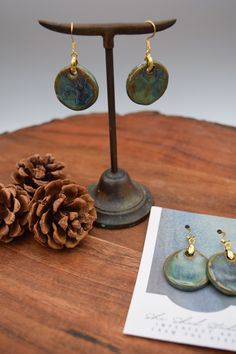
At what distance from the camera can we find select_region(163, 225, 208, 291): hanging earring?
0.61 m

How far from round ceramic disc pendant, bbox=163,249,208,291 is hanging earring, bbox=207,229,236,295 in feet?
0.04

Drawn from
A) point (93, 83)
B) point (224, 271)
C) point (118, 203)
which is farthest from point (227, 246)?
point (93, 83)

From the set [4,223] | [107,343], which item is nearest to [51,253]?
[4,223]

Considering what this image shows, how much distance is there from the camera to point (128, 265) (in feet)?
2.20

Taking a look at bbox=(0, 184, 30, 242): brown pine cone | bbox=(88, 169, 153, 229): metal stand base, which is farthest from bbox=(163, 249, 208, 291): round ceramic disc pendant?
bbox=(0, 184, 30, 242): brown pine cone

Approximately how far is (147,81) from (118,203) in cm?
22

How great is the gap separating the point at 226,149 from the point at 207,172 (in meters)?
0.10

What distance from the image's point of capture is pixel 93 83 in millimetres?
669

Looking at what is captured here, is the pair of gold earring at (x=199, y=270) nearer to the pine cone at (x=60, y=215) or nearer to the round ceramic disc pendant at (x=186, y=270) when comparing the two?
the round ceramic disc pendant at (x=186, y=270)

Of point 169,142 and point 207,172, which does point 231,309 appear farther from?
point 169,142

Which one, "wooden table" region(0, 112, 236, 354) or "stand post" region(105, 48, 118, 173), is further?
"stand post" region(105, 48, 118, 173)

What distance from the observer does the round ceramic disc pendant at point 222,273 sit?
1.95 ft

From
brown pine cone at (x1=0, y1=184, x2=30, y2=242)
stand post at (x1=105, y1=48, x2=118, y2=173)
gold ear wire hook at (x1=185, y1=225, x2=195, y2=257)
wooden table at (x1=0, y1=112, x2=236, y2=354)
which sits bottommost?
wooden table at (x1=0, y1=112, x2=236, y2=354)

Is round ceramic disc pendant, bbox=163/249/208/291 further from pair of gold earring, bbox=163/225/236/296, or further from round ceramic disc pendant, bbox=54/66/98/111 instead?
round ceramic disc pendant, bbox=54/66/98/111
